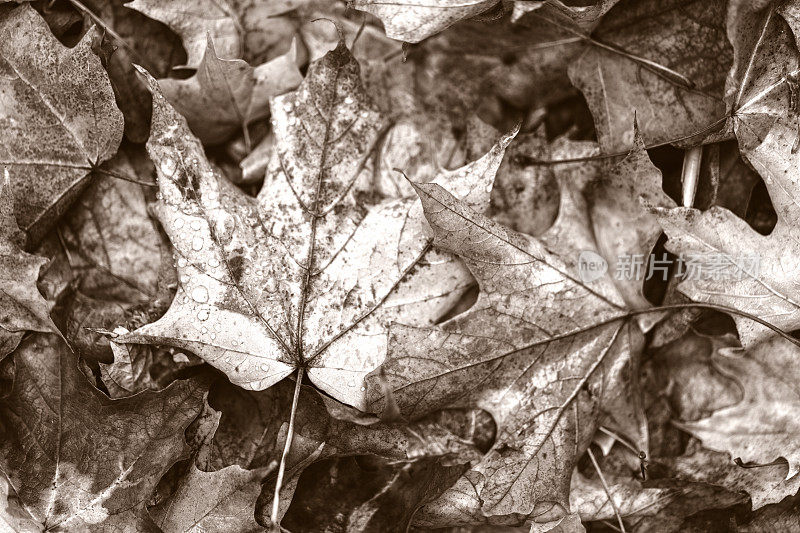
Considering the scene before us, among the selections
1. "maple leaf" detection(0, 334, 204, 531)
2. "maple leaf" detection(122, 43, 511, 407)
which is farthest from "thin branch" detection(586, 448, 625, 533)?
"maple leaf" detection(0, 334, 204, 531)

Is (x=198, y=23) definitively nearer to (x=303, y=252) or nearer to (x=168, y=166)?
(x=168, y=166)

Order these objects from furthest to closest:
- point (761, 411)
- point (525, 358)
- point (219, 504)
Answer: point (761, 411) < point (525, 358) < point (219, 504)

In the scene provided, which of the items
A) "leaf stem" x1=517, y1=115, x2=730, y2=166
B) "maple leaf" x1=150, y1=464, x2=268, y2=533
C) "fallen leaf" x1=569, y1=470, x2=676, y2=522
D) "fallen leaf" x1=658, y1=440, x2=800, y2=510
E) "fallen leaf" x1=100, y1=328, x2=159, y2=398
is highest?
"leaf stem" x1=517, y1=115, x2=730, y2=166

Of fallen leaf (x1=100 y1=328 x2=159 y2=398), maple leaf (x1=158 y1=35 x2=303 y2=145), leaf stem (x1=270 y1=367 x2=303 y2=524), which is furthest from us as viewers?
maple leaf (x1=158 y1=35 x2=303 y2=145)

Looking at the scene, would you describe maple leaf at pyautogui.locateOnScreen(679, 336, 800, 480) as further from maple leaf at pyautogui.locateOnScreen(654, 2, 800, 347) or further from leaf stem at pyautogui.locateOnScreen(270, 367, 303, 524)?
leaf stem at pyautogui.locateOnScreen(270, 367, 303, 524)

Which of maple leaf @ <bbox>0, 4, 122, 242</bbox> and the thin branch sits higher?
maple leaf @ <bbox>0, 4, 122, 242</bbox>

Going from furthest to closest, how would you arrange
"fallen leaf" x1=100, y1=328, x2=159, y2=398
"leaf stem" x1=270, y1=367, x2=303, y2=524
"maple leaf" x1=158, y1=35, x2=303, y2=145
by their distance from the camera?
"maple leaf" x1=158, y1=35, x2=303, y2=145 → "fallen leaf" x1=100, y1=328, x2=159, y2=398 → "leaf stem" x1=270, y1=367, x2=303, y2=524

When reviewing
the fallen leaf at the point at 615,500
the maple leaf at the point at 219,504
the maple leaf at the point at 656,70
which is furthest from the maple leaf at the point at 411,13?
the fallen leaf at the point at 615,500

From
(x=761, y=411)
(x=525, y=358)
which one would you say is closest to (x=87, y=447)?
(x=525, y=358)
